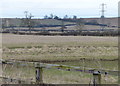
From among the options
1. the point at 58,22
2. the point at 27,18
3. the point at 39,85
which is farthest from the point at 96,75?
the point at 58,22

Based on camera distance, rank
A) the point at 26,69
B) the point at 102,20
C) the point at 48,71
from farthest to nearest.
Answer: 1. the point at 102,20
2. the point at 48,71
3. the point at 26,69

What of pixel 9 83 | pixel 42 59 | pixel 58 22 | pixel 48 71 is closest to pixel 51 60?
pixel 42 59

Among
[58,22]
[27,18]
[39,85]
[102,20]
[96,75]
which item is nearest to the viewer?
[96,75]

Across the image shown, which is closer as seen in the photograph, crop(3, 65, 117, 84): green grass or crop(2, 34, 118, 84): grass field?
crop(3, 65, 117, 84): green grass

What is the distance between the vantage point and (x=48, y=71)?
1533 cm

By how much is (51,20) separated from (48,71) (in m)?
159

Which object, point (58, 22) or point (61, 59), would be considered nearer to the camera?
point (61, 59)

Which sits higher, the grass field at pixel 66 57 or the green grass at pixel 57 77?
the green grass at pixel 57 77

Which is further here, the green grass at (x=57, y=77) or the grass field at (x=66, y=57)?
the grass field at (x=66, y=57)

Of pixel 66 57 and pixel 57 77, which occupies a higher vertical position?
pixel 57 77

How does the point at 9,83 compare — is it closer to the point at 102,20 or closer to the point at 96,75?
the point at 96,75

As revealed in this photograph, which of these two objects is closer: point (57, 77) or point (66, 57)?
point (57, 77)

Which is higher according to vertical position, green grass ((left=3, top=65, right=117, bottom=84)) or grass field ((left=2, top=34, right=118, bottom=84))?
green grass ((left=3, top=65, right=117, bottom=84))

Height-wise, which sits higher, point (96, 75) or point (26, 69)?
point (96, 75)
